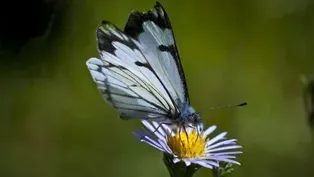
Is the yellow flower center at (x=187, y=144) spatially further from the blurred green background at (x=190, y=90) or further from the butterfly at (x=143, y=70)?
the blurred green background at (x=190, y=90)

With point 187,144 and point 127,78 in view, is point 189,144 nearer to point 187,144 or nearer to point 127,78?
point 187,144

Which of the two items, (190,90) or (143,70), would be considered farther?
(190,90)

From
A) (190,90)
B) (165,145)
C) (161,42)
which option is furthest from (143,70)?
(190,90)

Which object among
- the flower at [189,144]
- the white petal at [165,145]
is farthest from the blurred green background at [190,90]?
the white petal at [165,145]

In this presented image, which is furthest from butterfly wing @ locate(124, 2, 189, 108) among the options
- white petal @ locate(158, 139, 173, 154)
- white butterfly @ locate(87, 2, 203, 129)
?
white petal @ locate(158, 139, 173, 154)

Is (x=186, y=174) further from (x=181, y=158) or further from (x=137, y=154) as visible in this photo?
(x=137, y=154)

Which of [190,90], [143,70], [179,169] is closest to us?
[179,169]
